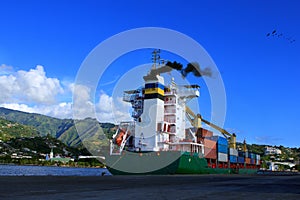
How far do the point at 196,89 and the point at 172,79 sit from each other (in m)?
4.04

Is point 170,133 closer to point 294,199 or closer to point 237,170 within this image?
point 237,170

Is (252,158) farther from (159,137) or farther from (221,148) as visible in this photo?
(159,137)

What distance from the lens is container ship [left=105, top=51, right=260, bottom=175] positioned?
37.8m

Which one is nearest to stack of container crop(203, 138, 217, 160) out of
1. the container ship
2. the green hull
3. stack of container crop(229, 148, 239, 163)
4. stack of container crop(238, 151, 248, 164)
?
the container ship

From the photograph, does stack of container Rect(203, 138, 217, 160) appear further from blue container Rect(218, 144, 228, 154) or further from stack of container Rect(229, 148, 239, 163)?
stack of container Rect(229, 148, 239, 163)

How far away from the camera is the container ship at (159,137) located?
124 feet

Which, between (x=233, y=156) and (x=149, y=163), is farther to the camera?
(x=233, y=156)

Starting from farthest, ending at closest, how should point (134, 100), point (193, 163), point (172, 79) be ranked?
point (172, 79)
point (134, 100)
point (193, 163)

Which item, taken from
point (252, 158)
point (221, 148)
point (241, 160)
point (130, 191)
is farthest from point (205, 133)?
point (130, 191)

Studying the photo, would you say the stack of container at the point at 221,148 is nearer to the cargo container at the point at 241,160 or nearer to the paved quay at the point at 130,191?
the cargo container at the point at 241,160

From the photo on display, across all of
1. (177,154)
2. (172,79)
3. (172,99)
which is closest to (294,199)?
(177,154)

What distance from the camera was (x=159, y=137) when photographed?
40.6 metres

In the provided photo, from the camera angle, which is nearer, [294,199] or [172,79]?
[294,199]

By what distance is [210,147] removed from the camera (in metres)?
49.1
